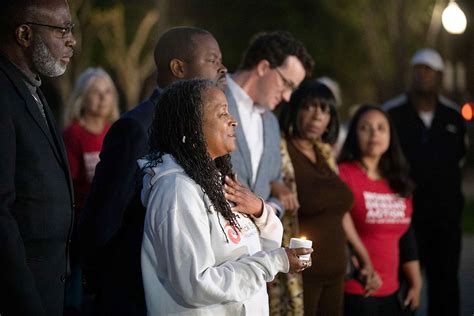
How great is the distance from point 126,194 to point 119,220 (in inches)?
5.4

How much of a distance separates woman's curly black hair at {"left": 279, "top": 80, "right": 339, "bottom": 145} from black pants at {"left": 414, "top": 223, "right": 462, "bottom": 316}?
1.92 m

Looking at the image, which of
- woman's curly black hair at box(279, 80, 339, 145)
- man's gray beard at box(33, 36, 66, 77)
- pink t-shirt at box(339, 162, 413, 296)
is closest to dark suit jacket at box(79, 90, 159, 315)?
man's gray beard at box(33, 36, 66, 77)

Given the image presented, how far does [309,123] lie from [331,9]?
29.0 metres

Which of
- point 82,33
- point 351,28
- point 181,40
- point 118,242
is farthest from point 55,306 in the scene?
point 351,28

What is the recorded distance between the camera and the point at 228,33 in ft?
119

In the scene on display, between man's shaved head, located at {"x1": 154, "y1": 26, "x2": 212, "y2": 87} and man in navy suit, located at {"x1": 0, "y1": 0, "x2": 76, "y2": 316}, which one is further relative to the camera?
man's shaved head, located at {"x1": 154, "y1": 26, "x2": 212, "y2": 87}

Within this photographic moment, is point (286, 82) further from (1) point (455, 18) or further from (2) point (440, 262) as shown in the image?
(1) point (455, 18)

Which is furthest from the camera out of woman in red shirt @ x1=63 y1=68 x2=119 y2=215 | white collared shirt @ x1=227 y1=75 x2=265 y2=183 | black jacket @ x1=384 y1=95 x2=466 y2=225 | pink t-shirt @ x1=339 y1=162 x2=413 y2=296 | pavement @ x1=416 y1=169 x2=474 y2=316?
black jacket @ x1=384 y1=95 x2=466 y2=225

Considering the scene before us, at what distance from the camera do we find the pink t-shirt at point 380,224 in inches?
262

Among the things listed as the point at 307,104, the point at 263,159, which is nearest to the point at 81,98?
the point at 307,104

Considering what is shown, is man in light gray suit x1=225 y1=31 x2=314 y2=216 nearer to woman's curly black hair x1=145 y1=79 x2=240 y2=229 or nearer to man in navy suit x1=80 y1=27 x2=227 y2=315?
man in navy suit x1=80 y1=27 x2=227 y2=315

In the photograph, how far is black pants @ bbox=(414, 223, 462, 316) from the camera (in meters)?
7.93

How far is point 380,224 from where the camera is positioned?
6.68 meters

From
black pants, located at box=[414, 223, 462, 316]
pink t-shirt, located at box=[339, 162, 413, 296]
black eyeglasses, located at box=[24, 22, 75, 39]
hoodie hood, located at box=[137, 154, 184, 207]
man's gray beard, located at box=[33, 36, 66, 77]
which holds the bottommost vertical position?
black pants, located at box=[414, 223, 462, 316]
